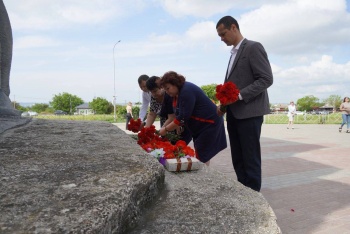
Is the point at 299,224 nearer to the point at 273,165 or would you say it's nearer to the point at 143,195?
the point at 143,195

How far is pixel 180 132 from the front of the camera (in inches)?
130

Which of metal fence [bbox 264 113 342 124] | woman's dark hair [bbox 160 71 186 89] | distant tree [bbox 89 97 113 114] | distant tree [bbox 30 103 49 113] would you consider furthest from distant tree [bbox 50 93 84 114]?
woman's dark hair [bbox 160 71 186 89]

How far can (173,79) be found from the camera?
9.39 feet

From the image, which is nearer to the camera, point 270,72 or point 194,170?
point 194,170

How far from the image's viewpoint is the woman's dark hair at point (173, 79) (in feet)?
9.41

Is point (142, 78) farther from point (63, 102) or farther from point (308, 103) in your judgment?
point (308, 103)

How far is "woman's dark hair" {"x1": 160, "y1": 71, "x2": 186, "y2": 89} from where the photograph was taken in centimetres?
287

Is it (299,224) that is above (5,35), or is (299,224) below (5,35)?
below

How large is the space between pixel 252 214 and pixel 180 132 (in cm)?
185

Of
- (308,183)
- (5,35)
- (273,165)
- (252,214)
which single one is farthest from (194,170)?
(273,165)

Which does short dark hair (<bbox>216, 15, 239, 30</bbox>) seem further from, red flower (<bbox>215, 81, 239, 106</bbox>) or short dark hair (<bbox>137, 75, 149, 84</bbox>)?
short dark hair (<bbox>137, 75, 149, 84</bbox>)

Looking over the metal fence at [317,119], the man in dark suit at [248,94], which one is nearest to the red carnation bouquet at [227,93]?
the man in dark suit at [248,94]

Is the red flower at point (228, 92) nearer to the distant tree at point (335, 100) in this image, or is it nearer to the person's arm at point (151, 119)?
the person's arm at point (151, 119)

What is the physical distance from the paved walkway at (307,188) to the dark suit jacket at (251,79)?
99 centimetres
